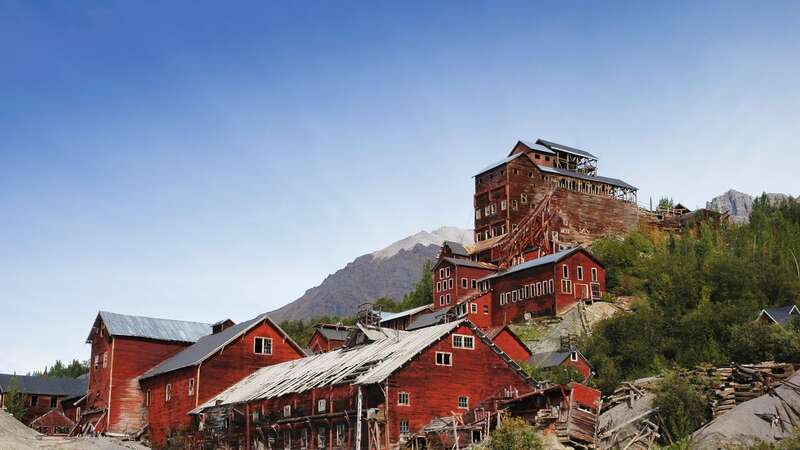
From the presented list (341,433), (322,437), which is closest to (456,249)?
(322,437)

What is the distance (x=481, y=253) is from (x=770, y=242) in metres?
29.6

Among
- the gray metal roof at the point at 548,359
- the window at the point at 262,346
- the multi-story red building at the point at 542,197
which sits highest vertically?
the multi-story red building at the point at 542,197

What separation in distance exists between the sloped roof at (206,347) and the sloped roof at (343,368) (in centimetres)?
332

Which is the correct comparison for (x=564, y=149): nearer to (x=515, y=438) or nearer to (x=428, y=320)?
(x=428, y=320)

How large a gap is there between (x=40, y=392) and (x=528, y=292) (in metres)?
48.1

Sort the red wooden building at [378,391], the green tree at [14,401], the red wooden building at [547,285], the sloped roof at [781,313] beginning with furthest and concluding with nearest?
the green tree at [14,401] → the red wooden building at [547,285] → the sloped roof at [781,313] → the red wooden building at [378,391]

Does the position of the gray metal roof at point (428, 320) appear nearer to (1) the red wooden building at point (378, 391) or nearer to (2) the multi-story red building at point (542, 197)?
(2) the multi-story red building at point (542, 197)

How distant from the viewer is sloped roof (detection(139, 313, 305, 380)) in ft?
208

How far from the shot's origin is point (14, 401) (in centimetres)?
7962

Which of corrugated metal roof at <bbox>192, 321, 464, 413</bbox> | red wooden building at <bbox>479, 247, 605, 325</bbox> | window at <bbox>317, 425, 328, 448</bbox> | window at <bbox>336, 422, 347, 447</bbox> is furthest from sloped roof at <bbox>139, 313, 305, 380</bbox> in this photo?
red wooden building at <bbox>479, 247, 605, 325</bbox>

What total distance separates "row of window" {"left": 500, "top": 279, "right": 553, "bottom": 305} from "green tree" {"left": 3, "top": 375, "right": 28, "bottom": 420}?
45507mm

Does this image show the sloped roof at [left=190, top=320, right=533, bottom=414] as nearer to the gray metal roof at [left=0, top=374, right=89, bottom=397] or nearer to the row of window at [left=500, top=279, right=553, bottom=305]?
the row of window at [left=500, top=279, right=553, bottom=305]

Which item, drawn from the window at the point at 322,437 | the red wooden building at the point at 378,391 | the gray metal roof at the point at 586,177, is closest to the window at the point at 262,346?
→ the red wooden building at the point at 378,391

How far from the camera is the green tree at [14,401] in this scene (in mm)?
78500
